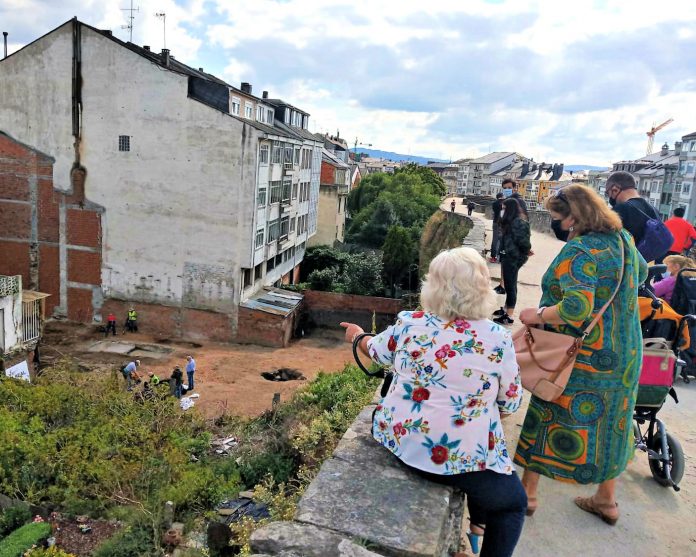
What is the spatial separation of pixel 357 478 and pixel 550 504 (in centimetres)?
196

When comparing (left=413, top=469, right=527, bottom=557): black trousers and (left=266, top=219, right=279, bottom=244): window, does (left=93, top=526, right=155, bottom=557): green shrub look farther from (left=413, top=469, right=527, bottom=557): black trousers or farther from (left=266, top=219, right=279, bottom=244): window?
(left=266, top=219, right=279, bottom=244): window

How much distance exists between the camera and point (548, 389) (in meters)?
3.63

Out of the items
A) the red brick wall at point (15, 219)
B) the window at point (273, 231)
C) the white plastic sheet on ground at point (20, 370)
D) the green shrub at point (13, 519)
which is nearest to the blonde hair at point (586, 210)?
the green shrub at point (13, 519)

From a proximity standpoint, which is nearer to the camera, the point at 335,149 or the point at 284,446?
the point at 284,446

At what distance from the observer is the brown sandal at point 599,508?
4.09 meters

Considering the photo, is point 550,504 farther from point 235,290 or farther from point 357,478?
point 235,290

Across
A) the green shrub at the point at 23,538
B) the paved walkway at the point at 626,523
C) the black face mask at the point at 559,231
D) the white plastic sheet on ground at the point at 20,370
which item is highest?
the black face mask at the point at 559,231

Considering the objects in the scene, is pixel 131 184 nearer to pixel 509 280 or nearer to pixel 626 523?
pixel 509 280

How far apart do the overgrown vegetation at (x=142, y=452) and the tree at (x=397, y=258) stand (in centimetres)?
2164

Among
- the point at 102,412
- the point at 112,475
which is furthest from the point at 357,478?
the point at 102,412

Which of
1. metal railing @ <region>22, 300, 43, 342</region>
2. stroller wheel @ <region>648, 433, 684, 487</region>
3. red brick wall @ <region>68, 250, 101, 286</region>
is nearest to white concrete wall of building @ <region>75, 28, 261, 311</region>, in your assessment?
red brick wall @ <region>68, 250, 101, 286</region>

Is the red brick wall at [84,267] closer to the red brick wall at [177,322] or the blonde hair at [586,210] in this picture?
the red brick wall at [177,322]

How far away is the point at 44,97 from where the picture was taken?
26484mm

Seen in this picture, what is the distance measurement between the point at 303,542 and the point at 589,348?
84.8 inches
